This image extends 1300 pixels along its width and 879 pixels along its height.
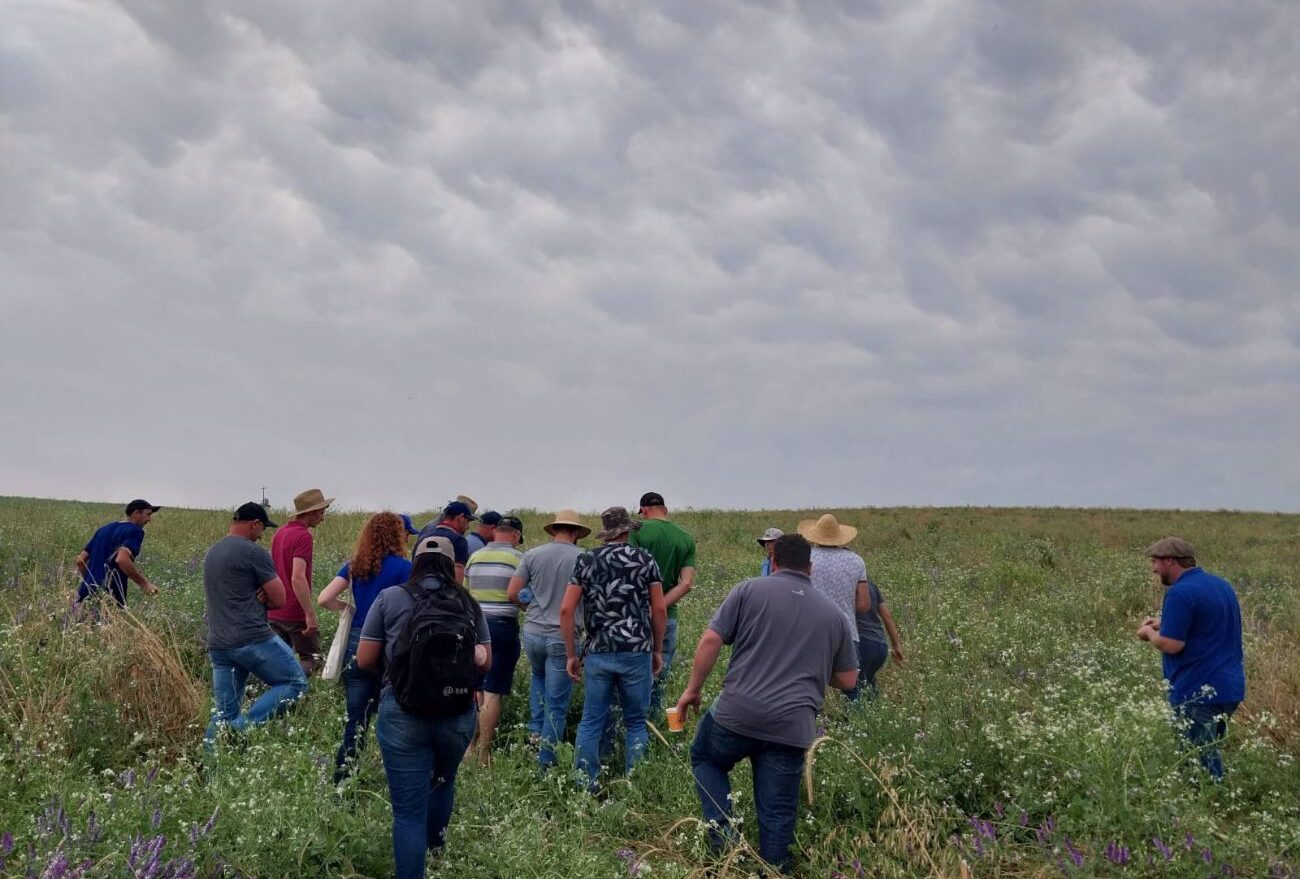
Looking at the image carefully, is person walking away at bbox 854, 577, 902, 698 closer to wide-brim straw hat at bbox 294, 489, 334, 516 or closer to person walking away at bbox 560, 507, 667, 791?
person walking away at bbox 560, 507, 667, 791

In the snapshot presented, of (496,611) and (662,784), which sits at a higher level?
(496,611)

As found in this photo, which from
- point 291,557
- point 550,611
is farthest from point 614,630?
point 291,557

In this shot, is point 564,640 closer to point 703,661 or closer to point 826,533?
point 703,661

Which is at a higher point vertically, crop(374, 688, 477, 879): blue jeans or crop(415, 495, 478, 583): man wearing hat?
crop(415, 495, 478, 583): man wearing hat

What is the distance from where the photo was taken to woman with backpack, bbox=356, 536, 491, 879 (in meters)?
4.86

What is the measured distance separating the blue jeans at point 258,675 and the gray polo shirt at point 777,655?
373 cm

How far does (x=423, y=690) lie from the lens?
4836 millimetres

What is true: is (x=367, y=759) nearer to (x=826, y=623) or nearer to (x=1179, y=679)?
(x=826, y=623)

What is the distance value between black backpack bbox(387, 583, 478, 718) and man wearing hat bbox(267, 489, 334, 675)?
3.73m

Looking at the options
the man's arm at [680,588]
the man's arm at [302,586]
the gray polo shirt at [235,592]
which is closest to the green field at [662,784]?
the man's arm at [302,586]

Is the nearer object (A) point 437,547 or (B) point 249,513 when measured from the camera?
(A) point 437,547

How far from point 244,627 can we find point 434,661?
3151 mm

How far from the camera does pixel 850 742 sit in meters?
6.45

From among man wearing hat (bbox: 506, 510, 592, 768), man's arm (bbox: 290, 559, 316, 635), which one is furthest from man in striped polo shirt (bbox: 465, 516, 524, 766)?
man's arm (bbox: 290, 559, 316, 635)
